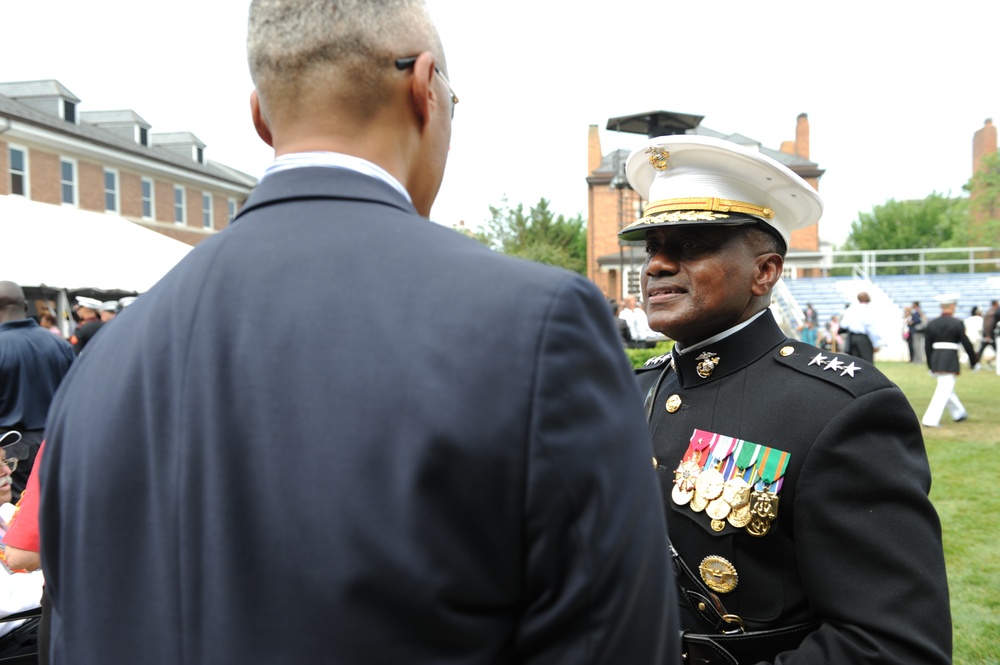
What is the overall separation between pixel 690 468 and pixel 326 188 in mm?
1417

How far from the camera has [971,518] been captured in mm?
6887

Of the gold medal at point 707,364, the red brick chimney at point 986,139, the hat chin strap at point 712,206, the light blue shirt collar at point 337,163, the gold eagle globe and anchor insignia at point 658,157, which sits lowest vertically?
the gold medal at point 707,364

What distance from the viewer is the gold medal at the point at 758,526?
1907 millimetres

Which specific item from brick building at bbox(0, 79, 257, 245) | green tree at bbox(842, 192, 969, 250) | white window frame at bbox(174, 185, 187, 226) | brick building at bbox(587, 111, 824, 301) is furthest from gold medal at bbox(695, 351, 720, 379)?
green tree at bbox(842, 192, 969, 250)

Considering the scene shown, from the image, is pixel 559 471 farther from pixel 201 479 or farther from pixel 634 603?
pixel 201 479

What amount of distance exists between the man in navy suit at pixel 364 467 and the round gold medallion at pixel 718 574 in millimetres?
969

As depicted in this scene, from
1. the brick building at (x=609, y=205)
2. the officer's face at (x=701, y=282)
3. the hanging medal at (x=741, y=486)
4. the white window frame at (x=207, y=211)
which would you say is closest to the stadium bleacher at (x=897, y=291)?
the brick building at (x=609, y=205)

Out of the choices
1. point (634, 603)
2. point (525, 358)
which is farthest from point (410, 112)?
point (634, 603)

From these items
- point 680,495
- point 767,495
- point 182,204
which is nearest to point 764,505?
point 767,495

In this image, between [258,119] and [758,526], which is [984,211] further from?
[258,119]

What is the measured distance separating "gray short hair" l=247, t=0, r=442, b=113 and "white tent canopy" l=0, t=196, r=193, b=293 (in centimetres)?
1351

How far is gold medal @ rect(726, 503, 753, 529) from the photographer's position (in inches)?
76.4

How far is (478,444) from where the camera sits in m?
0.92

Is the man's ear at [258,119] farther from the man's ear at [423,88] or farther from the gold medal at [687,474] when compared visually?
the gold medal at [687,474]
